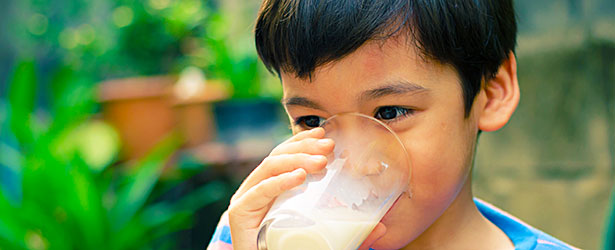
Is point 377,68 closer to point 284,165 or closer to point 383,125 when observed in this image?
point 383,125

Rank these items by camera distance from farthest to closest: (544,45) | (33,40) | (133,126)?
(33,40) → (133,126) → (544,45)

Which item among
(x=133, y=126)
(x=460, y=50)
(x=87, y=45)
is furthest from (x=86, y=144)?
(x=460, y=50)

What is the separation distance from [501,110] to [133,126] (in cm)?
358

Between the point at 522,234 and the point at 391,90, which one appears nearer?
the point at 391,90

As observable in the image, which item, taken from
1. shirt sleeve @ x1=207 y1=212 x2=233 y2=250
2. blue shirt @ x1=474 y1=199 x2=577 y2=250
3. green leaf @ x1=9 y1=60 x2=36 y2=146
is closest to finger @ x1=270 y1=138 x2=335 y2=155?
shirt sleeve @ x1=207 y1=212 x2=233 y2=250

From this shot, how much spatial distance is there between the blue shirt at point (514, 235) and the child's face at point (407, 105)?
0.26 m

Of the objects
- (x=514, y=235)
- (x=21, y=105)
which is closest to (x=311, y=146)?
(x=514, y=235)

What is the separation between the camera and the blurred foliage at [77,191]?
3.15 metres

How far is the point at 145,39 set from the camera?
17.8 ft

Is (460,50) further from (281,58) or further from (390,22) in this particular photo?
(281,58)

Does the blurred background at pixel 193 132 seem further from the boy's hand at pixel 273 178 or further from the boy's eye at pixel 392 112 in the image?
the boy's hand at pixel 273 178

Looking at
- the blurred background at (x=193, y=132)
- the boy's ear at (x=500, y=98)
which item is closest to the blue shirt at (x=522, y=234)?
the blurred background at (x=193, y=132)

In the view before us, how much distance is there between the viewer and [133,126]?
454cm

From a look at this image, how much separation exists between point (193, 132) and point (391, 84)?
3.07m
